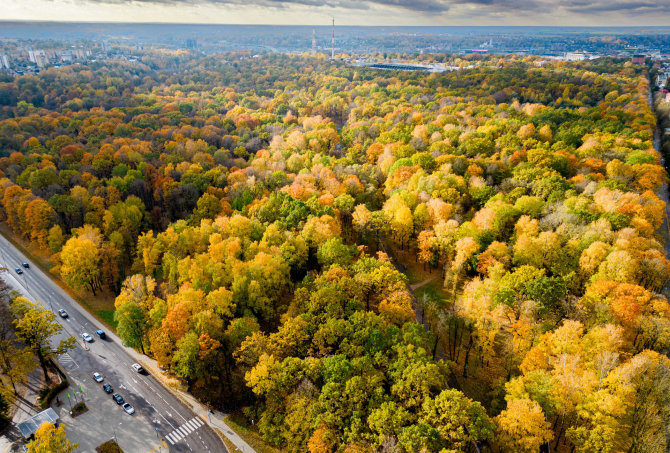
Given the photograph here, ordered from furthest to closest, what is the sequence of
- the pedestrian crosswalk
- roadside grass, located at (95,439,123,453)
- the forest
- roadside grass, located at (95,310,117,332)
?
roadside grass, located at (95,310,117,332), the pedestrian crosswalk, roadside grass, located at (95,439,123,453), the forest

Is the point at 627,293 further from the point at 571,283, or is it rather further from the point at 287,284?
the point at 287,284

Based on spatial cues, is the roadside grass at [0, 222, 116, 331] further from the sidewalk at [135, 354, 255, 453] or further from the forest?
the sidewalk at [135, 354, 255, 453]

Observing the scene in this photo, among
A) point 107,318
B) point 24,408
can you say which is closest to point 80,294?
point 107,318

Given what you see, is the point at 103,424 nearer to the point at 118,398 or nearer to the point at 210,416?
the point at 118,398

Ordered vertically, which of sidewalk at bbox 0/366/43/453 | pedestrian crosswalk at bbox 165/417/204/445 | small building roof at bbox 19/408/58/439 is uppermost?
small building roof at bbox 19/408/58/439

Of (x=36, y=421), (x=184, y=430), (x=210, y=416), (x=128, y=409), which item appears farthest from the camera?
(x=128, y=409)

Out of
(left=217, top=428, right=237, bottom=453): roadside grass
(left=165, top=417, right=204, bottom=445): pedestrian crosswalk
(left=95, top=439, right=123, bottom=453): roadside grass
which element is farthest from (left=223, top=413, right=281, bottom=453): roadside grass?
(left=95, top=439, right=123, bottom=453): roadside grass

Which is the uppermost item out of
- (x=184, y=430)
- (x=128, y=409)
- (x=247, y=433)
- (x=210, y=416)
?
(x=128, y=409)

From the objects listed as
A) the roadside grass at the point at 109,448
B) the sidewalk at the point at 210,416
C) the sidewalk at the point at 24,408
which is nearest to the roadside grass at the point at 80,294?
the sidewalk at the point at 24,408
